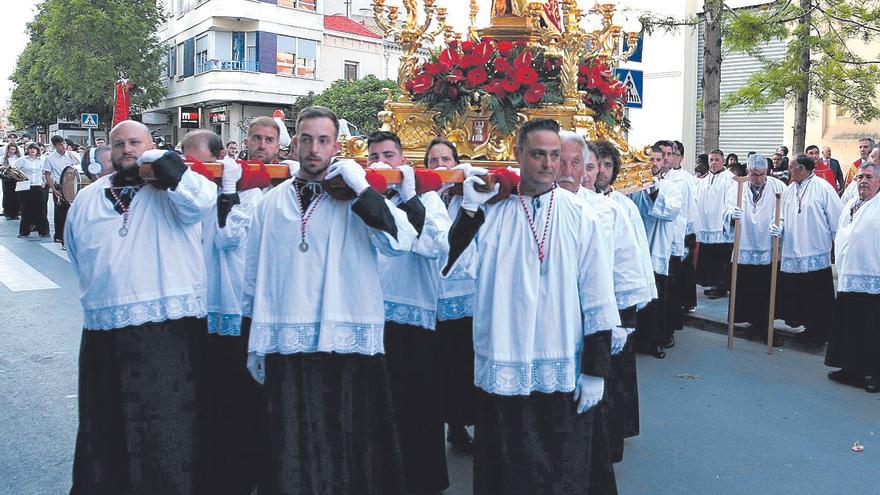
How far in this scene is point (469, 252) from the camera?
3.67m

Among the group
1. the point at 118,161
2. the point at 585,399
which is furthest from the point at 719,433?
the point at 118,161

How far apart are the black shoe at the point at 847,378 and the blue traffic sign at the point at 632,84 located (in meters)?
4.12

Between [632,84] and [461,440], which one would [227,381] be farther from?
[632,84]

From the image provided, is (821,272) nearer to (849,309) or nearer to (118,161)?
(849,309)

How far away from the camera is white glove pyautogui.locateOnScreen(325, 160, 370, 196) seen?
344cm

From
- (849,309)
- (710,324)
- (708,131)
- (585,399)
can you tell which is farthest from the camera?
(708,131)

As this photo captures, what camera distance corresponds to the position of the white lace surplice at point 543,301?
11.3ft

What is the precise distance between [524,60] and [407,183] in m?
3.14

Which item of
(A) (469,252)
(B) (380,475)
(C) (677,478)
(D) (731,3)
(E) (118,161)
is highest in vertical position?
(D) (731,3)

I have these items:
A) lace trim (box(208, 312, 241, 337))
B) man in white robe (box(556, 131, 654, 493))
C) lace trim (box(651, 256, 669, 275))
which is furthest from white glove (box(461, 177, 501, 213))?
lace trim (box(651, 256, 669, 275))

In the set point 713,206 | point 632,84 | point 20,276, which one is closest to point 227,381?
point 632,84

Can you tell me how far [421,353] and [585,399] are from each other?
1.14m

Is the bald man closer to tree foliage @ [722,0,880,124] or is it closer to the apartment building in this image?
tree foliage @ [722,0,880,124]

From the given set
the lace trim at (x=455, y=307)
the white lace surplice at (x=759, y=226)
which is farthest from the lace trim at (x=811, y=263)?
the lace trim at (x=455, y=307)
